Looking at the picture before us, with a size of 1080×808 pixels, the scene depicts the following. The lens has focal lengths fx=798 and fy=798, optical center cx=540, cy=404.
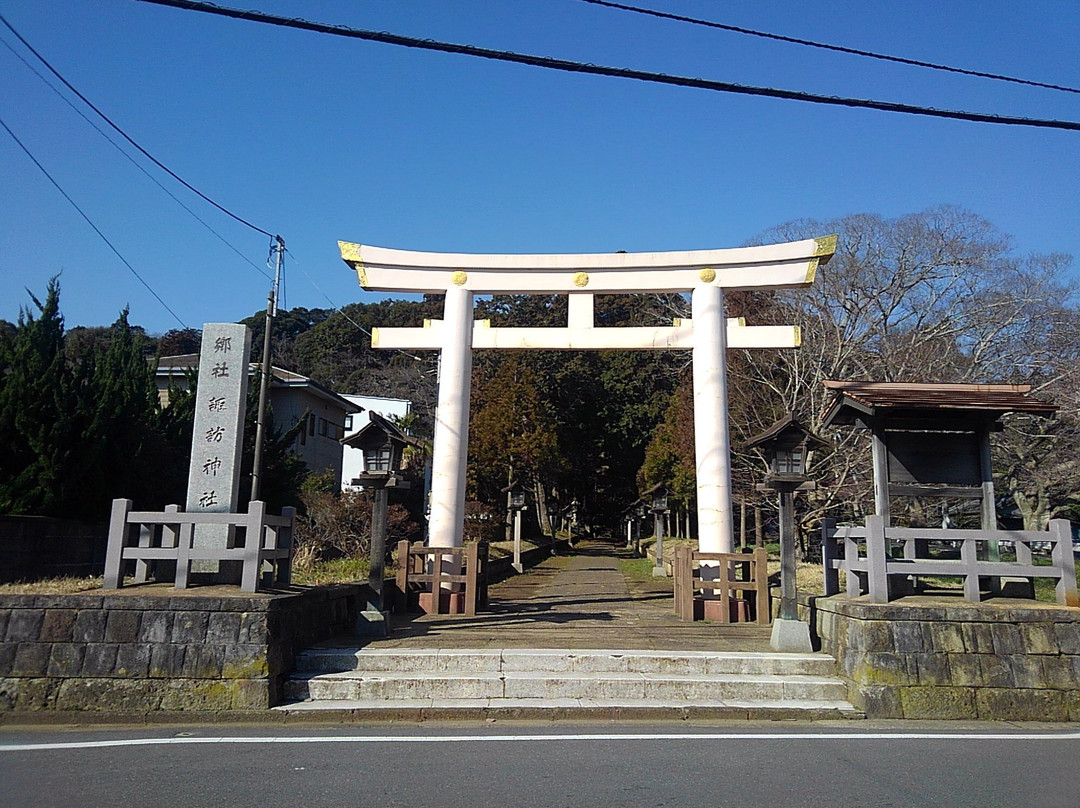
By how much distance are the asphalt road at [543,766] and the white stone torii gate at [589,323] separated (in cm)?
576

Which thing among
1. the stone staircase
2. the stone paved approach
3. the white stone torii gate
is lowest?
the stone staircase

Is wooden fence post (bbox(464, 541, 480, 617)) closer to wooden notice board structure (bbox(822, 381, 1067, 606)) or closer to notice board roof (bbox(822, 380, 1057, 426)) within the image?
wooden notice board structure (bbox(822, 381, 1067, 606))

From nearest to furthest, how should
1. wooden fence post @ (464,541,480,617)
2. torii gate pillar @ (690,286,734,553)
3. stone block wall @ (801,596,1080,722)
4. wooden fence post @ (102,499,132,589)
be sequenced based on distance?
1. stone block wall @ (801,596,1080,722)
2. wooden fence post @ (102,499,132,589)
3. wooden fence post @ (464,541,480,617)
4. torii gate pillar @ (690,286,734,553)

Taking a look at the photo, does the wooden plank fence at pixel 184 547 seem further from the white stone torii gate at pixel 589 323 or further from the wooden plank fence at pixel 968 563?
the wooden plank fence at pixel 968 563

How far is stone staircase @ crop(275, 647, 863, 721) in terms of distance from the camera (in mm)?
7367

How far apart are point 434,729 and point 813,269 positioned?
31.0 ft

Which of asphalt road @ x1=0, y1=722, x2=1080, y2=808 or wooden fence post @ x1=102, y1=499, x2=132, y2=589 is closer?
asphalt road @ x1=0, y1=722, x2=1080, y2=808

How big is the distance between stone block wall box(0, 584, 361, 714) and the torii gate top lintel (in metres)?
7.30

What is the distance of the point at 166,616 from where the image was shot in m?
7.41

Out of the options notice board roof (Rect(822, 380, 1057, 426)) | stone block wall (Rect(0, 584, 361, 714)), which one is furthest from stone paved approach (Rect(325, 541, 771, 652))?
notice board roof (Rect(822, 380, 1057, 426))

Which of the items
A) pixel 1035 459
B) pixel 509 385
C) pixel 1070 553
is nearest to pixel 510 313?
pixel 509 385

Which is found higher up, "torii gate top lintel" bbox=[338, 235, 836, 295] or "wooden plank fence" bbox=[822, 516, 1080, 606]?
"torii gate top lintel" bbox=[338, 235, 836, 295]

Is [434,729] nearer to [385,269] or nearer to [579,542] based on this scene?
[385,269]

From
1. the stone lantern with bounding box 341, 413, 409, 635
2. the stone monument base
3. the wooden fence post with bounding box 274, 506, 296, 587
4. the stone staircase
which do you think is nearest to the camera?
the stone staircase
